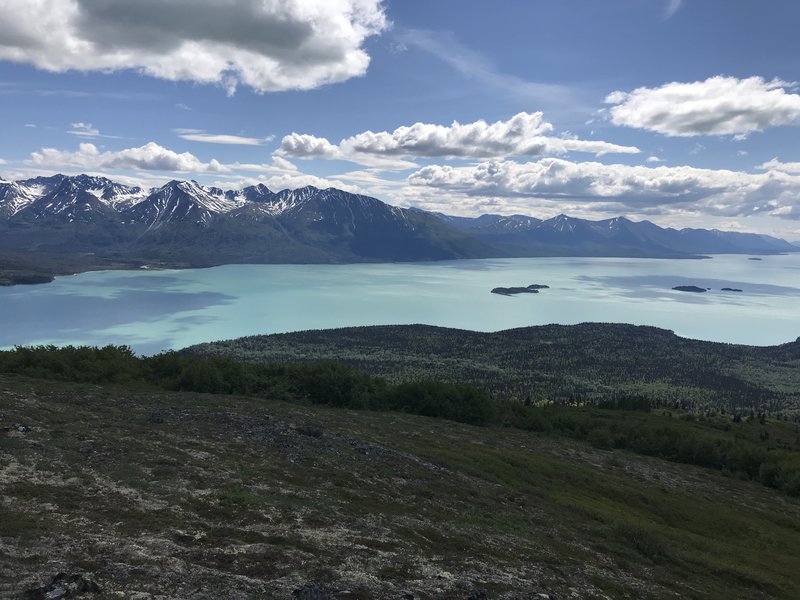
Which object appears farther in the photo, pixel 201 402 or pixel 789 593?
pixel 201 402

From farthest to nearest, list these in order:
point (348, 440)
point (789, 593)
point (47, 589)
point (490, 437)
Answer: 1. point (490, 437)
2. point (348, 440)
3. point (789, 593)
4. point (47, 589)

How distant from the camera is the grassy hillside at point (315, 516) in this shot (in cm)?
2180

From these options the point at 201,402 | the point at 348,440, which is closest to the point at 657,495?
the point at 348,440

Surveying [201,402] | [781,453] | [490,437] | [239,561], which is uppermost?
[239,561]

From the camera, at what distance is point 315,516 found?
30.0 m

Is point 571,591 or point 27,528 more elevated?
point 27,528

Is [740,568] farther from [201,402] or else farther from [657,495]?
[201,402]

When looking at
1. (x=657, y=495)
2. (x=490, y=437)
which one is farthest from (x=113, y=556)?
(x=490, y=437)

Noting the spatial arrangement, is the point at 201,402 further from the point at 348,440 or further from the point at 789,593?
the point at 789,593

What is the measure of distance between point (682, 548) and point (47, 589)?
43118 millimetres

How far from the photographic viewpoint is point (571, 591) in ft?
87.2

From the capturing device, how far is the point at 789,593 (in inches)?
1382

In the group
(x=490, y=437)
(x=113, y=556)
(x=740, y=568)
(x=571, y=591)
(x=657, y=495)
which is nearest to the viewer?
(x=113, y=556)

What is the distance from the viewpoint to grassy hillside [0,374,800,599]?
21.8m
